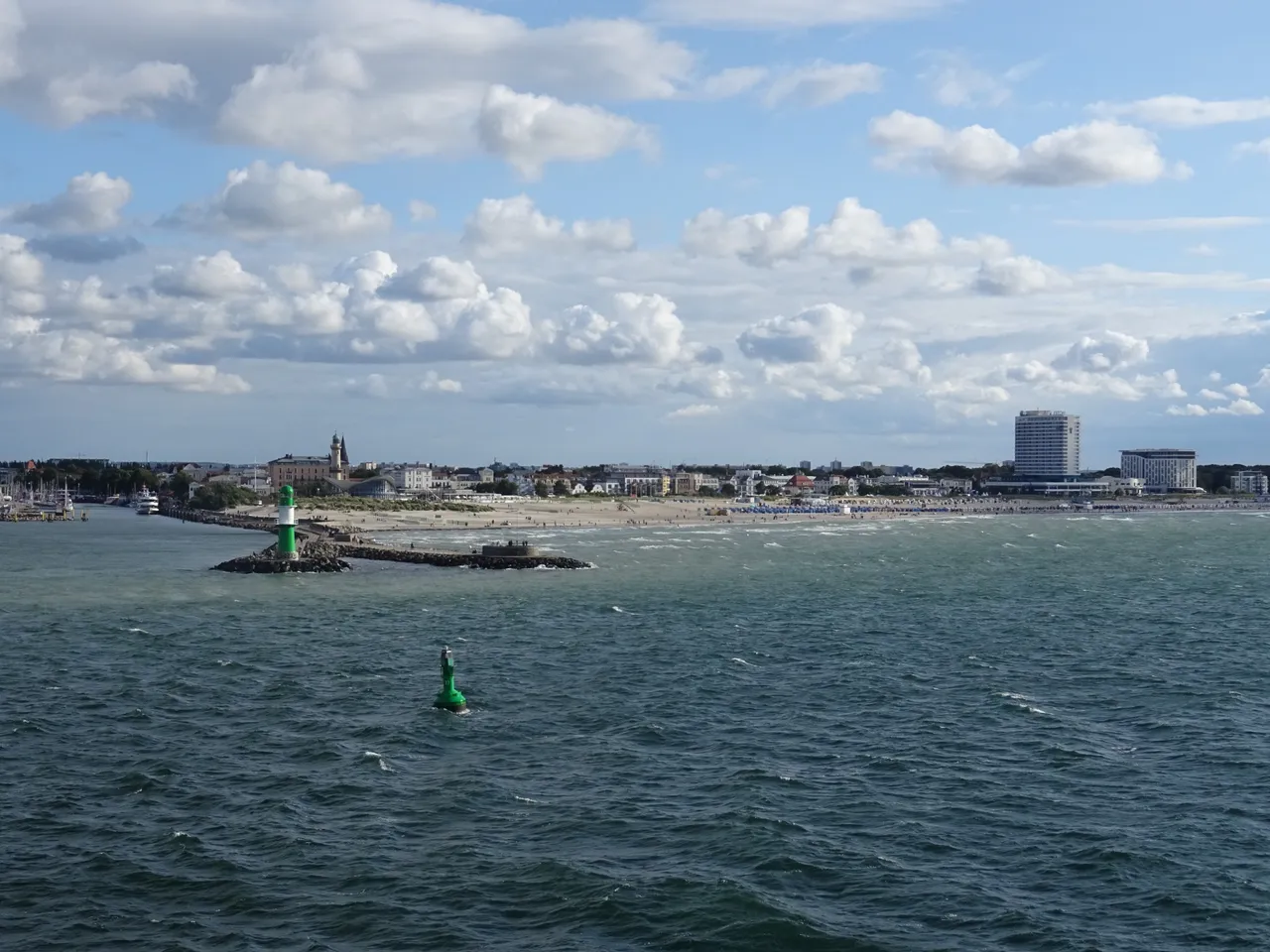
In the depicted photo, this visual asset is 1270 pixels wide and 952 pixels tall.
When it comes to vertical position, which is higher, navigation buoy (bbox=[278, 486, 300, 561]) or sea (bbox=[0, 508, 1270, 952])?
navigation buoy (bbox=[278, 486, 300, 561])

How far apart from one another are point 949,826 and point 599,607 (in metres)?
38.4

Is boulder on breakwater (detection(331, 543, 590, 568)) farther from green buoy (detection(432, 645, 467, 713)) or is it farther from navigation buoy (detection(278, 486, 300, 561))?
green buoy (detection(432, 645, 467, 713))

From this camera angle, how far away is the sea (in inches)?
819

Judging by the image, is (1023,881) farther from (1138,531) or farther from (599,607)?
(1138,531)

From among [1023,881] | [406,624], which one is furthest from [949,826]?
[406,624]

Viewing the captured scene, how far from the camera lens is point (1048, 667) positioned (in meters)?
44.3

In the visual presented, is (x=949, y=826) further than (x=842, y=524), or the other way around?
(x=842, y=524)

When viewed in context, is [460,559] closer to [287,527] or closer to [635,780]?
[287,527]

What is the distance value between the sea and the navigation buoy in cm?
2733

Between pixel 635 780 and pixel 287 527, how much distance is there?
213 feet

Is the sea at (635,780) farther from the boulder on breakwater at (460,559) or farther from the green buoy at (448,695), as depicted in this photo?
the boulder on breakwater at (460,559)

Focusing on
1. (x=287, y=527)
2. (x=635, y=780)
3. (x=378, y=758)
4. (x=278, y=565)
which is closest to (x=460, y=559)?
(x=287, y=527)

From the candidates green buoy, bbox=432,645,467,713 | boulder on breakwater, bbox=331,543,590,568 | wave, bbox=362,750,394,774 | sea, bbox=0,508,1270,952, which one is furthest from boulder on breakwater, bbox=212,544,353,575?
wave, bbox=362,750,394,774

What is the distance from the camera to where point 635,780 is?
28.4 metres
